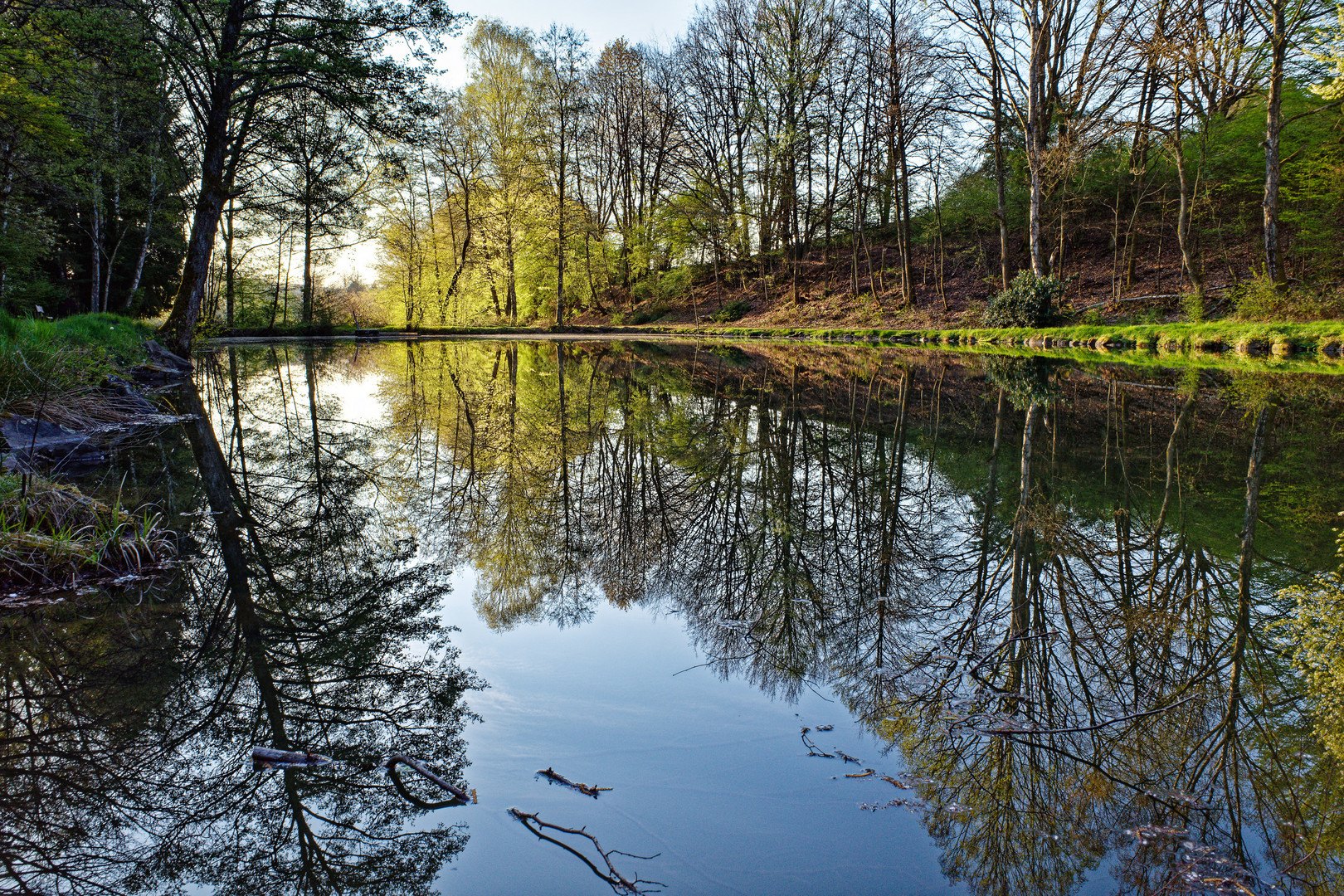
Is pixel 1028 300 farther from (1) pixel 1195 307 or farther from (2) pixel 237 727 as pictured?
(2) pixel 237 727

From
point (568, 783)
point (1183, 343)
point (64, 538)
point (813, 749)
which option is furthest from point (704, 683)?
point (1183, 343)

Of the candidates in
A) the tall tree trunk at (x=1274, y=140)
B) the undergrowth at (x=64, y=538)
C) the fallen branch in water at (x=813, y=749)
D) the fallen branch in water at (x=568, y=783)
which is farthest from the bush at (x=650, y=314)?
the fallen branch in water at (x=568, y=783)

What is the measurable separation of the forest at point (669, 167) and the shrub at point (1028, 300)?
0.46 feet

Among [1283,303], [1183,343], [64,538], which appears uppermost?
[1283,303]

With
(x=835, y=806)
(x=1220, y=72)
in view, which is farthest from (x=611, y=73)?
(x=835, y=806)

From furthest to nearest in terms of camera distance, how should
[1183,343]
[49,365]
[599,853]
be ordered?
[1183,343], [49,365], [599,853]

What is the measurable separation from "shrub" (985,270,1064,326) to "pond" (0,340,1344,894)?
44.3 ft

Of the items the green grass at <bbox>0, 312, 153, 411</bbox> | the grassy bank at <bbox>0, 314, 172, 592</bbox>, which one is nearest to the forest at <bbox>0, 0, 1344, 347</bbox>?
the green grass at <bbox>0, 312, 153, 411</bbox>

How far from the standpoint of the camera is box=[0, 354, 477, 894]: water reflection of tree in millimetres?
1604

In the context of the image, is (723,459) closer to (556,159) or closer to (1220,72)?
(1220,72)

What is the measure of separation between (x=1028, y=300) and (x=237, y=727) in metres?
19.9

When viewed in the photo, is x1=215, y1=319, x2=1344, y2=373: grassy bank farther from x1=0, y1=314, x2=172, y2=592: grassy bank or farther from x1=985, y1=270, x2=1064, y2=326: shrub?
x1=0, y1=314, x2=172, y2=592: grassy bank

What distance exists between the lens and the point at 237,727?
209 cm

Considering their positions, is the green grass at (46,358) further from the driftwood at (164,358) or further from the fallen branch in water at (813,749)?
the fallen branch in water at (813,749)
